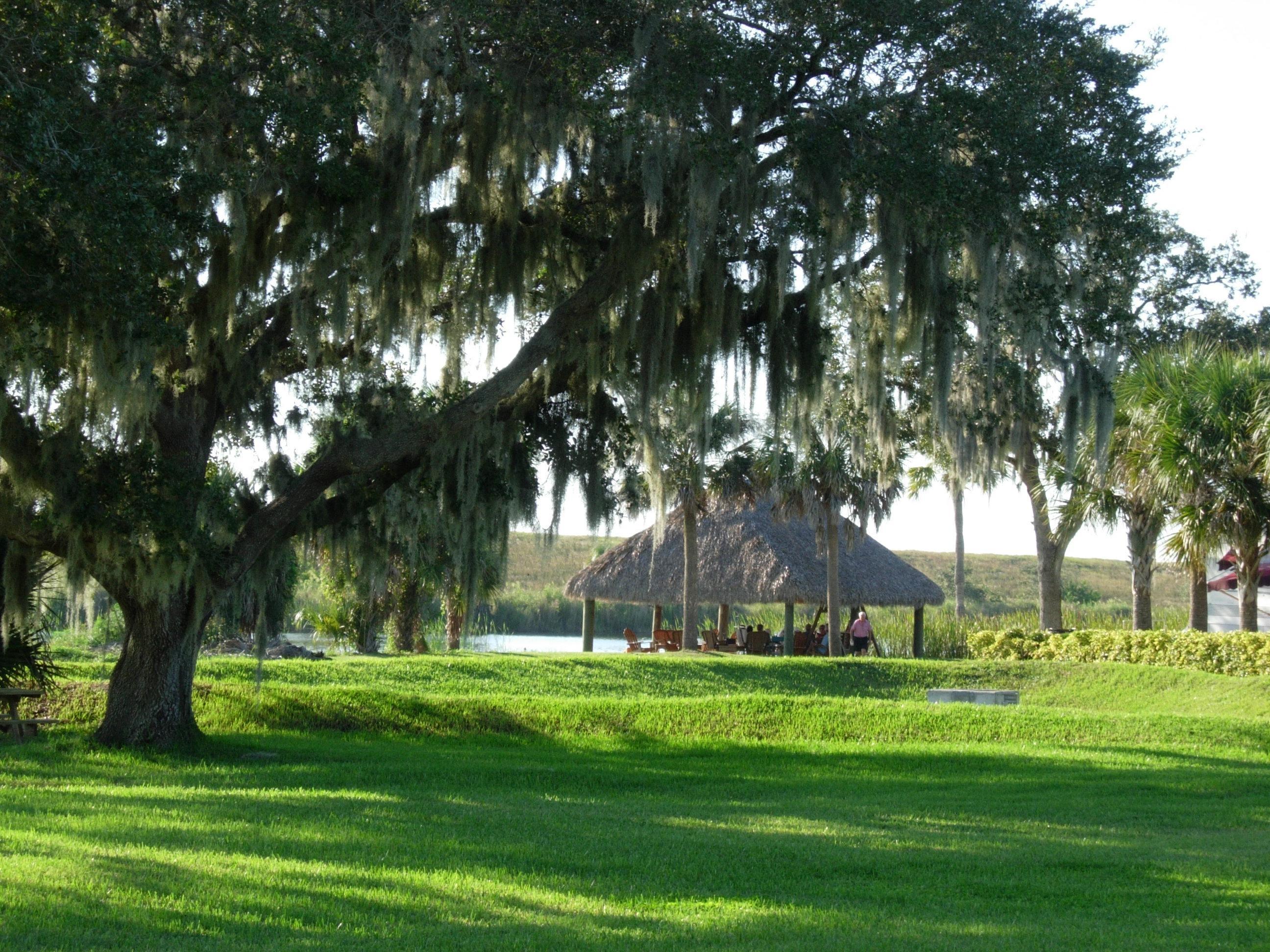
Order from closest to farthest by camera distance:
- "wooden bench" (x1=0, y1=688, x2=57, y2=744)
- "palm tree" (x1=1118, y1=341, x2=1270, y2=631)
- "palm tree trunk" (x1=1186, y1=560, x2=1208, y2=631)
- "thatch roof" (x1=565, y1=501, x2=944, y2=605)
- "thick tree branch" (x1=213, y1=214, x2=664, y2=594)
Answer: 1. "thick tree branch" (x1=213, y1=214, x2=664, y2=594)
2. "wooden bench" (x1=0, y1=688, x2=57, y2=744)
3. "palm tree" (x1=1118, y1=341, x2=1270, y2=631)
4. "palm tree trunk" (x1=1186, y1=560, x2=1208, y2=631)
5. "thatch roof" (x1=565, y1=501, x2=944, y2=605)

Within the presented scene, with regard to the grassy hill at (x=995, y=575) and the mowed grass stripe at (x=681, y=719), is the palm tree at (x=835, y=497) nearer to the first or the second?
the mowed grass stripe at (x=681, y=719)

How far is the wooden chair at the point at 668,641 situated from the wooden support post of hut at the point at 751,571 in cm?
74

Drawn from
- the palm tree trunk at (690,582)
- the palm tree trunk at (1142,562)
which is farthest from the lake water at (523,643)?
the palm tree trunk at (1142,562)

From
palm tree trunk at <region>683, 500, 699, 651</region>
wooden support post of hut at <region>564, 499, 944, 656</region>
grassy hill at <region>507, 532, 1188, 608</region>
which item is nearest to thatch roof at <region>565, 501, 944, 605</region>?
wooden support post of hut at <region>564, 499, 944, 656</region>

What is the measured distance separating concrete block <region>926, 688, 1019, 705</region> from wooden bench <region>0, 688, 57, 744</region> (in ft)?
34.0

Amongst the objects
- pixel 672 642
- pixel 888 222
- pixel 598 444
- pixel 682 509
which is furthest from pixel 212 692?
pixel 672 642

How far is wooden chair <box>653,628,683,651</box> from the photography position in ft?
98.1

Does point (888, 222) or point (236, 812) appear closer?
point (236, 812)

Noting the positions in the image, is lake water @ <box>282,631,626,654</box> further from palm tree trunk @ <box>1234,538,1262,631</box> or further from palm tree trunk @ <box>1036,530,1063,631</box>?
palm tree trunk @ <box>1234,538,1262,631</box>

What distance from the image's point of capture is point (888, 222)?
34.6 feet

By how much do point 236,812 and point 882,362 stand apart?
747 cm

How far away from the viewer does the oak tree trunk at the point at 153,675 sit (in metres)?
11.4

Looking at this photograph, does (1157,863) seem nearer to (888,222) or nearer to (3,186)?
(888,222)

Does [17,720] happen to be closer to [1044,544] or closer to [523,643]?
[1044,544]
